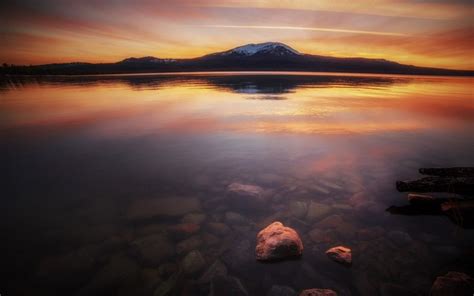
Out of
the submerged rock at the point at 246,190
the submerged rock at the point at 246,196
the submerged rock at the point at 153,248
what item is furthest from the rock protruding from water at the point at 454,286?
the submerged rock at the point at 153,248

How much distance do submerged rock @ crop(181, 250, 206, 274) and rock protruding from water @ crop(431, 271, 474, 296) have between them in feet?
14.4

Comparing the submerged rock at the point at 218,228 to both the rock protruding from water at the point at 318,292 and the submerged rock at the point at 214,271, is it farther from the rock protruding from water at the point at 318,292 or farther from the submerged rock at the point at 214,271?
the rock protruding from water at the point at 318,292

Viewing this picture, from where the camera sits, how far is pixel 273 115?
2086cm

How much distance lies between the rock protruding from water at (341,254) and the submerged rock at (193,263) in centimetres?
284

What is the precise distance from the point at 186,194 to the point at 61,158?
24.4ft

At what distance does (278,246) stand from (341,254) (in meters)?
1.39

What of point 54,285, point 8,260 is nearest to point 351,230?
point 54,285

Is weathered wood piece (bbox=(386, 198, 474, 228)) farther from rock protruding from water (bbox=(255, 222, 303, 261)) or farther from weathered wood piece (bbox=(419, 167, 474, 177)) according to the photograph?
rock protruding from water (bbox=(255, 222, 303, 261))

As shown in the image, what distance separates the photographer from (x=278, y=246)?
17.3 feet

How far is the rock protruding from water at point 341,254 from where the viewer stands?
5.16 metres

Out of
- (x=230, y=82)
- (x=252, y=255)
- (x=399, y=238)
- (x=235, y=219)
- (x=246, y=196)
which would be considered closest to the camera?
(x=252, y=255)

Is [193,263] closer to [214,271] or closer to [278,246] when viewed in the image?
[214,271]

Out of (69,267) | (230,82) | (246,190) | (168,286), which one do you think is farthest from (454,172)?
(230,82)

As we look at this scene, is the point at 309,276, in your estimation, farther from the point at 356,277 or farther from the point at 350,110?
the point at 350,110
